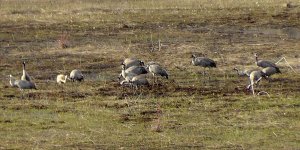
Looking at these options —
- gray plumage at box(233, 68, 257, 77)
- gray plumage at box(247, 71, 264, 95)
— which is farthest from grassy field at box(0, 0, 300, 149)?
gray plumage at box(247, 71, 264, 95)

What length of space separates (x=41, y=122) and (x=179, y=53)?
11.7 m

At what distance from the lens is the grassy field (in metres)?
18.2

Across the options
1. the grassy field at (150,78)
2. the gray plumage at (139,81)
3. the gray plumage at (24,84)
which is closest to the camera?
the grassy field at (150,78)

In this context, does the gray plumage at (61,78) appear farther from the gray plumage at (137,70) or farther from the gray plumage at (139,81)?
the gray plumage at (139,81)

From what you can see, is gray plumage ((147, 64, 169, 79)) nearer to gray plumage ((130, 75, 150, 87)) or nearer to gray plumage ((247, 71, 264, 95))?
gray plumage ((130, 75, 150, 87))

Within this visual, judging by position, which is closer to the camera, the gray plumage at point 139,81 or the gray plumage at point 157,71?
the gray plumage at point 139,81

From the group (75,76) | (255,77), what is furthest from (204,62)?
(75,76)

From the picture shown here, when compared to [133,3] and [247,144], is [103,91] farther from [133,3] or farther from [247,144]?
[133,3]

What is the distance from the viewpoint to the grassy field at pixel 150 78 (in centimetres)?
1819

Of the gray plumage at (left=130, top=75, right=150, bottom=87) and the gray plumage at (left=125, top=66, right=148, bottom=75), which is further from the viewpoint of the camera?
the gray plumage at (left=125, top=66, right=148, bottom=75)

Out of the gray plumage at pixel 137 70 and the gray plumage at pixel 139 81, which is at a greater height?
the gray plumage at pixel 137 70

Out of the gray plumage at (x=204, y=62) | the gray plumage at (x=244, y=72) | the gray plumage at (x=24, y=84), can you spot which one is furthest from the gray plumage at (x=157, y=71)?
the gray plumage at (x=24, y=84)

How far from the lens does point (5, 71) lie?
88.4ft

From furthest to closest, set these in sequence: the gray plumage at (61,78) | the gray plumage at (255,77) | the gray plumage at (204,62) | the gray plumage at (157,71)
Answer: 1. the gray plumage at (204,62)
2. the gray plumage at (61,78)
3. the gray plumage at (157,71)
4. the gray plumage at (255,77)
